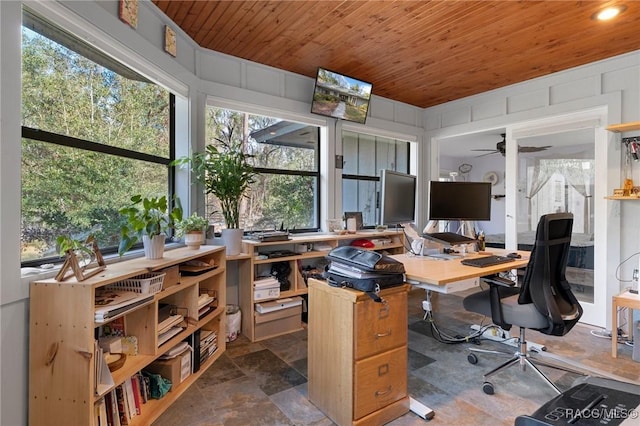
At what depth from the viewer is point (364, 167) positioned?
4285 mm

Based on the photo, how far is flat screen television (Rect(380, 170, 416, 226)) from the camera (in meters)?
2.31

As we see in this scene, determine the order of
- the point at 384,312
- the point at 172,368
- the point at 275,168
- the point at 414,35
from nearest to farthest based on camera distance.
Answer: the point at 384,312, the point at 172,368, the point at 414,35, the point at 275,168

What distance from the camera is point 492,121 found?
157 inches

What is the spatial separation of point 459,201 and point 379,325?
1.46 m

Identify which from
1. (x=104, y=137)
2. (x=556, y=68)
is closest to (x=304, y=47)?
(x=104, y=137)

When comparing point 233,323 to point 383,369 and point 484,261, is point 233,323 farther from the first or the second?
point 484,261

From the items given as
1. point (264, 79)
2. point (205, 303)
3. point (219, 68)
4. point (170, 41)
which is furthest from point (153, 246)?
point (264, 79)

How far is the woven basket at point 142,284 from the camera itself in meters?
1.74

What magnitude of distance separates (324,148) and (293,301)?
5.87ft

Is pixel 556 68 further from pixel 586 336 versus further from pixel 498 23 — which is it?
pixel 586 336

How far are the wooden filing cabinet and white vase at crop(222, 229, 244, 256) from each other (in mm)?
1138

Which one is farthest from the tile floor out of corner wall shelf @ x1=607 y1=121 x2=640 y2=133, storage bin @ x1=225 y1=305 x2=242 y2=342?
corner wall shelf @ x1=607 y1=121 x2=640 y2=133

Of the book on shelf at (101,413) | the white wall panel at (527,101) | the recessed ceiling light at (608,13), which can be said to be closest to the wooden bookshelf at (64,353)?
the book on shelf at (101,413)

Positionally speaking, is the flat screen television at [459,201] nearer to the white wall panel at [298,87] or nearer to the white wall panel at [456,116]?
the white wall panel at [298,87]
